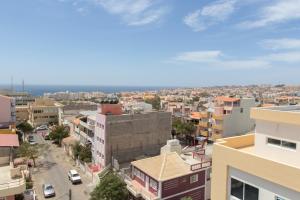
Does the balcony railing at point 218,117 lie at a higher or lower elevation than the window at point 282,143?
lower

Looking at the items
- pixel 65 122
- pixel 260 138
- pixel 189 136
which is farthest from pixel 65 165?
pixel 260 138

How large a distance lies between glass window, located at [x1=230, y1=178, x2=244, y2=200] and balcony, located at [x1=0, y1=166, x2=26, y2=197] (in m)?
12.8

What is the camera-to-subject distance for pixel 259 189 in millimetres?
9641

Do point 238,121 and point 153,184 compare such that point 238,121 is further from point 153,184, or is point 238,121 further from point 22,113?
point 22,113

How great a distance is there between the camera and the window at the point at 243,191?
9.87m

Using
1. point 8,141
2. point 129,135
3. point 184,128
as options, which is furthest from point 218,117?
point 8,141

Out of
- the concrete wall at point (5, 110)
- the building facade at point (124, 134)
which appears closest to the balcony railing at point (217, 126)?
the building facade at point (124, 134)

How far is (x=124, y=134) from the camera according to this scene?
3572cm

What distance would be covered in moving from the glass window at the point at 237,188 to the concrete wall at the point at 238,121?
40.9 meters

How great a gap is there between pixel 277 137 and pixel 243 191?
8.03 ft

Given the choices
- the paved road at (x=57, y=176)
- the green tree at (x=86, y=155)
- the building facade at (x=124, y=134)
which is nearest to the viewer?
the paved road at (x=57, y=176)

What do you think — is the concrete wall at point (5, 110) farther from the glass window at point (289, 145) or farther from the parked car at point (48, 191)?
the glass window at point (289, 145)

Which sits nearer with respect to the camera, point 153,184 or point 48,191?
point 153,184

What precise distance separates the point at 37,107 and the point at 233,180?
244 ft
